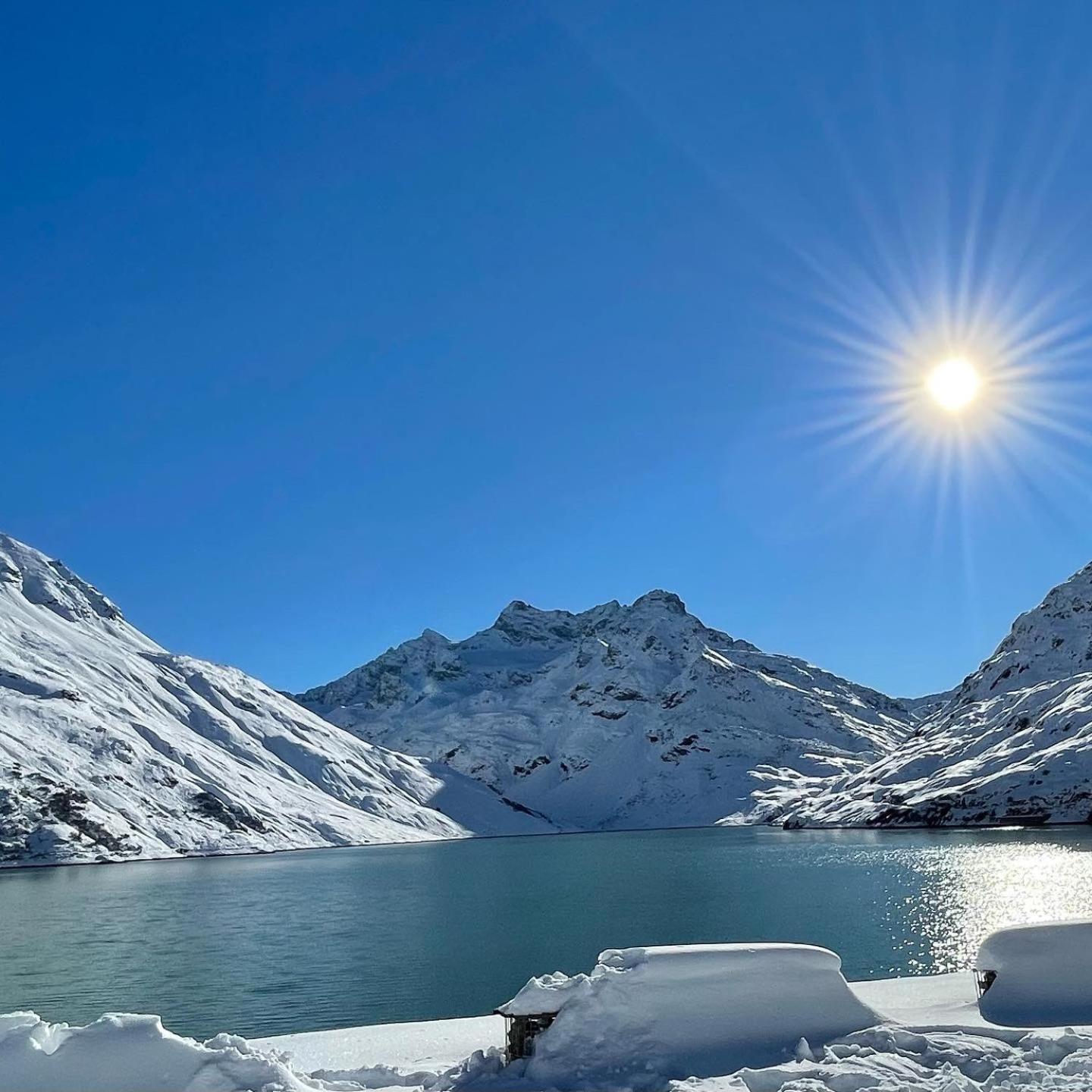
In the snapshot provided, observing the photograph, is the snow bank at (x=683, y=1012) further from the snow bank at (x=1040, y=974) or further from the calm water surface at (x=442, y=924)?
the calm water surface at (x=442, y=924)

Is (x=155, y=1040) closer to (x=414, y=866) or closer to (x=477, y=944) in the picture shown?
(x=477, y=944)

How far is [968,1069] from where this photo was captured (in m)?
19.7

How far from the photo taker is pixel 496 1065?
21859mm

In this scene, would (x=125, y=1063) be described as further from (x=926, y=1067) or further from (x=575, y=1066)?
(x=926, y=1067)

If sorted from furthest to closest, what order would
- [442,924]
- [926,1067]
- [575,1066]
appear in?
[442,924] < [575,1066] < [926,1067]

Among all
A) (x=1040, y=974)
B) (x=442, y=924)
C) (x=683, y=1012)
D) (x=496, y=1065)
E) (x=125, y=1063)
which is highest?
(x=1040, y=974)

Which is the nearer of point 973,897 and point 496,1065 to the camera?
point 496,1065

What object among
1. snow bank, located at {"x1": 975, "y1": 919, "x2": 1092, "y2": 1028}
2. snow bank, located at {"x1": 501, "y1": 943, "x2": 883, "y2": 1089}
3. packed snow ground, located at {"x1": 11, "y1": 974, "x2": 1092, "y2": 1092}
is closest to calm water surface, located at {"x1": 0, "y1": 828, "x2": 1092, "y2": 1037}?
packed snow ground, located at {"x1": 11, "y1": 974, "x2": 1092, "y2": 1092}

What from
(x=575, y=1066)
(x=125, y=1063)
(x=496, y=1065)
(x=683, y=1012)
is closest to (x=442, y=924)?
(x=496, y=1065)

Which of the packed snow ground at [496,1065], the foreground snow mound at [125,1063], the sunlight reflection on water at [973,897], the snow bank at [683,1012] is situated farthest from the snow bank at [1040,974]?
the foreground snow mound at [125,1063]

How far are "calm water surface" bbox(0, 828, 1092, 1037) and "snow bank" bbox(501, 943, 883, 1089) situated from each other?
69.5 ft

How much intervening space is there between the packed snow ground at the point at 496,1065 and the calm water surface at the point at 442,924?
20.0m

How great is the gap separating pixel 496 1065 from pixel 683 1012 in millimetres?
4877

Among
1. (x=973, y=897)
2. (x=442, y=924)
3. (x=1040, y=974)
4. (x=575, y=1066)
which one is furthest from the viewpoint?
(x=973, y=897)
